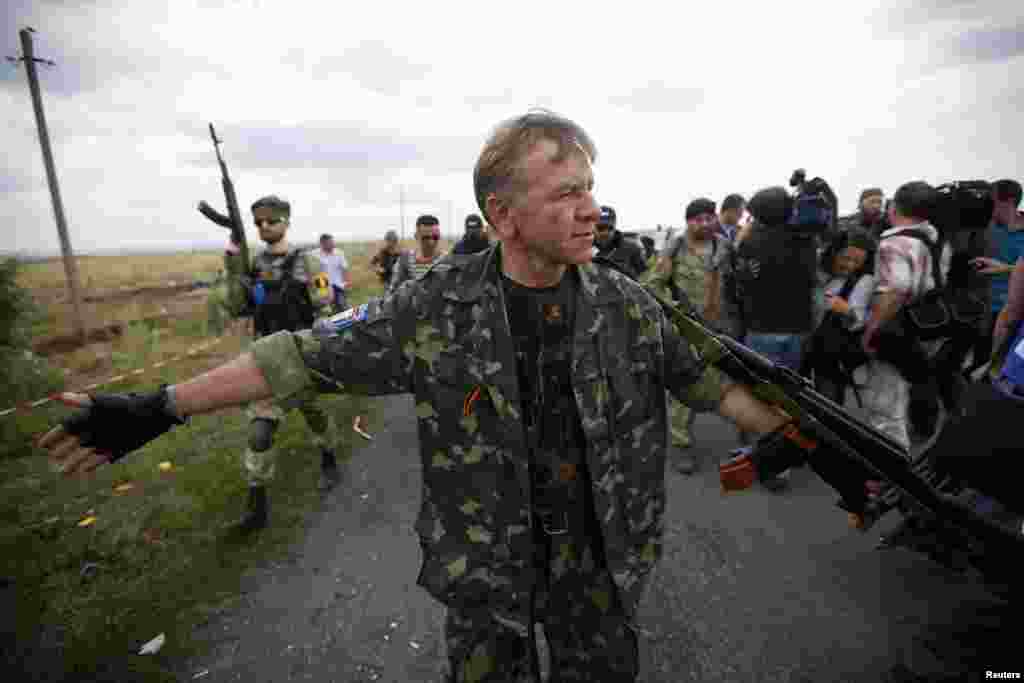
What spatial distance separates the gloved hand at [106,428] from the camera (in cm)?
130

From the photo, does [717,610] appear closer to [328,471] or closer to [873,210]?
[328,471]

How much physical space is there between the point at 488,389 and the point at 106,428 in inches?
42.0

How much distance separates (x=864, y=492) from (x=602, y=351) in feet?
3.29

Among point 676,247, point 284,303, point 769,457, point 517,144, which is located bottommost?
point 769,457

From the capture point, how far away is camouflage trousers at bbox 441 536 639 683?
5.32 ft

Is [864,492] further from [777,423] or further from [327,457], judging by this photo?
[327,457]

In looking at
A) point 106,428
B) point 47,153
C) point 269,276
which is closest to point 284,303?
point 269,276

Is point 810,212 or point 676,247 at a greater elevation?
point 810,212

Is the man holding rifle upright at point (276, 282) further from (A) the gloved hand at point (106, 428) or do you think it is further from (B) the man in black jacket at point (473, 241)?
(A) the gloved hand at point (106, 428)

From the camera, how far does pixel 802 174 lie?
15.7 ft

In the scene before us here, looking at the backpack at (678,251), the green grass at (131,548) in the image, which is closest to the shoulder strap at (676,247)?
the backpack at (678,251)

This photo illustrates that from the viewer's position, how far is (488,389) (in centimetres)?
148

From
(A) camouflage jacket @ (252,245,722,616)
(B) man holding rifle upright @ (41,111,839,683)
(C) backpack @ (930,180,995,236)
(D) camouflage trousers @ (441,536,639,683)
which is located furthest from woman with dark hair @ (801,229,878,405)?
(D) camouflage trousers @ (441,536,639,683)

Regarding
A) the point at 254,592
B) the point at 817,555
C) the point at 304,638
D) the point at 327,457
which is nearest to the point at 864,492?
the point at 817,555
